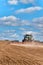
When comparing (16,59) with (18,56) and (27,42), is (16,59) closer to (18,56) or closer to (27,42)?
(18,56)

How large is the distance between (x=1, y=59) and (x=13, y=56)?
1673 mm

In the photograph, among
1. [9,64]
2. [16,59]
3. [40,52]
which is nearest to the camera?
[9,64]

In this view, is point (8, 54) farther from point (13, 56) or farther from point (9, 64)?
point (9, 64)

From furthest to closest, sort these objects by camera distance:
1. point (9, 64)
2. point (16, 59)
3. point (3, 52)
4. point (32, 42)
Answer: point (32, 42) → point (3, 52) → point (16, 59) → point (9, 64)

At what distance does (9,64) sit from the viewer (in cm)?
Answer: 1778

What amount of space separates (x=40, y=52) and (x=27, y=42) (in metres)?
12.3

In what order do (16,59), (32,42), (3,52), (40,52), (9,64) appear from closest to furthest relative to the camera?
(9,64)
(16,59)
(3,52)
(40,52)
(32,42)

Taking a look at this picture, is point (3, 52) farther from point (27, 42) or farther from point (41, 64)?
point (27, 42)

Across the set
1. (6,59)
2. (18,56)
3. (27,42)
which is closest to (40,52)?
(18,56)

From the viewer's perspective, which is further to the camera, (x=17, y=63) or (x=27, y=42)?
(x=27, y=42)

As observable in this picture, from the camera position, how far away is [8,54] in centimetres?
2005

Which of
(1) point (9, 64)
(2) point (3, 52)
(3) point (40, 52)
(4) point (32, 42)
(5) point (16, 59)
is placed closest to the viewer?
(1) point (9, 64)

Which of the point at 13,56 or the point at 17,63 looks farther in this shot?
the point at 13,56

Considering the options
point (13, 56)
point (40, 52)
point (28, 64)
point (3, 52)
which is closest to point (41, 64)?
point (28, 64)
